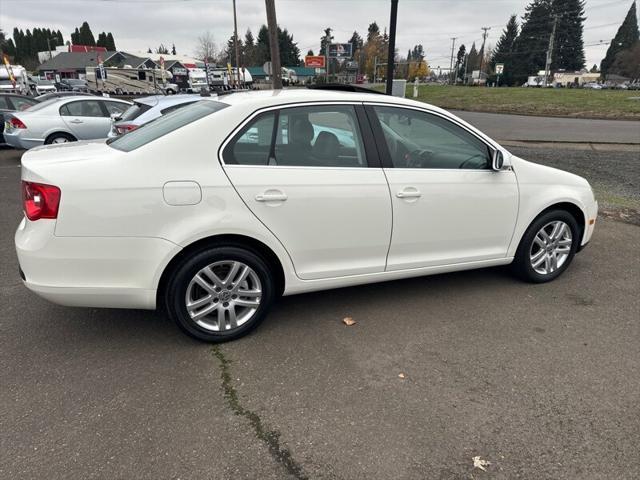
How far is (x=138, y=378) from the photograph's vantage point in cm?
291

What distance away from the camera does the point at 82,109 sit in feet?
36.4

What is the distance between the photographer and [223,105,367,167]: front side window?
10.4 feet

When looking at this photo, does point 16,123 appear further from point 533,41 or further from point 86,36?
point 86,36

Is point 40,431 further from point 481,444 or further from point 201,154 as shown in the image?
point 481,444

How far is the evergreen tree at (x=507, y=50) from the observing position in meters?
86.4

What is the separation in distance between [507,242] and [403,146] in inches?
50.1

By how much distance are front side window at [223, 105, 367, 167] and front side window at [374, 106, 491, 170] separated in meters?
0.34

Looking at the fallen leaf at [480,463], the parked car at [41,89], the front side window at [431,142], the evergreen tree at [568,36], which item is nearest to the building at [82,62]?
the parked car at [41,89]

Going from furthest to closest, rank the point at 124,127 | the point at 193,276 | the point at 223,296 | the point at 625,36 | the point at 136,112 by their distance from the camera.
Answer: the point at 625,36, the point at 136,112, the point at 124,127, the point at 223,296, the point at 193,276

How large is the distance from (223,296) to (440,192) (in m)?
1.80

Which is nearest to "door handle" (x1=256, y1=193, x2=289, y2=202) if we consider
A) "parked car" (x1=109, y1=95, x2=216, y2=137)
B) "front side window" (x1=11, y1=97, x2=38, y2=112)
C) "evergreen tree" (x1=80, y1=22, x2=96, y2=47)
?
"parked car" (x1=109, y1=95, x2=216, y2=137)

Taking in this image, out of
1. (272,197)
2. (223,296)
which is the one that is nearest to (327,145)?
(272,197)

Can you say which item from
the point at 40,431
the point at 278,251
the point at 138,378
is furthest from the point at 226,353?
the point at 40,431

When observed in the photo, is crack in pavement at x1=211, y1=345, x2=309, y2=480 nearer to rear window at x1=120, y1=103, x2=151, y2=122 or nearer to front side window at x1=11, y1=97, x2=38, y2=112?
rear window at x1=120, y1=103, x2=151, y2=122
